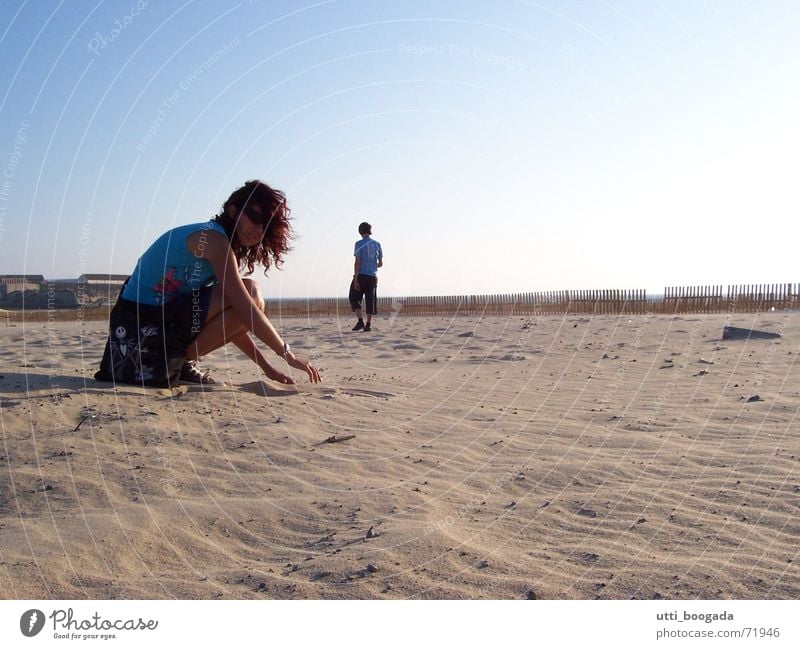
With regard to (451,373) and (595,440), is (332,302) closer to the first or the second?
(451,373)

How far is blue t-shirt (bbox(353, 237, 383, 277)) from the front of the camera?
11.7 meters

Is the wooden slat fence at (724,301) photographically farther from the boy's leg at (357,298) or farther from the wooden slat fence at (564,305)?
the boy's leg at (357,298)

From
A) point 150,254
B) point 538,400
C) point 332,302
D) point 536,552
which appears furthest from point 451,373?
point 332,302

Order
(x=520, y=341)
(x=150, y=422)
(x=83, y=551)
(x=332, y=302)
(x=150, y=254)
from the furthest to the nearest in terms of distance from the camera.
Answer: (x=332, y=302) < (x=520, y=341) < (x=150, y=254) < (x=150, y=422) < (x=83, y=551)

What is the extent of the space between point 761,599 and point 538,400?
3.21m

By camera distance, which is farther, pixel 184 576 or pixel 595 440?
pixel 595 440

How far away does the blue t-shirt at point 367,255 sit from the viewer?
11657mm

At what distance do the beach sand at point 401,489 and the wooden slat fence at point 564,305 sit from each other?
11664 millimetres

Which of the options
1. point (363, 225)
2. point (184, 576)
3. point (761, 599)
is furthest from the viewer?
point (363, 225)

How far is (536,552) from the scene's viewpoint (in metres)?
2.64
